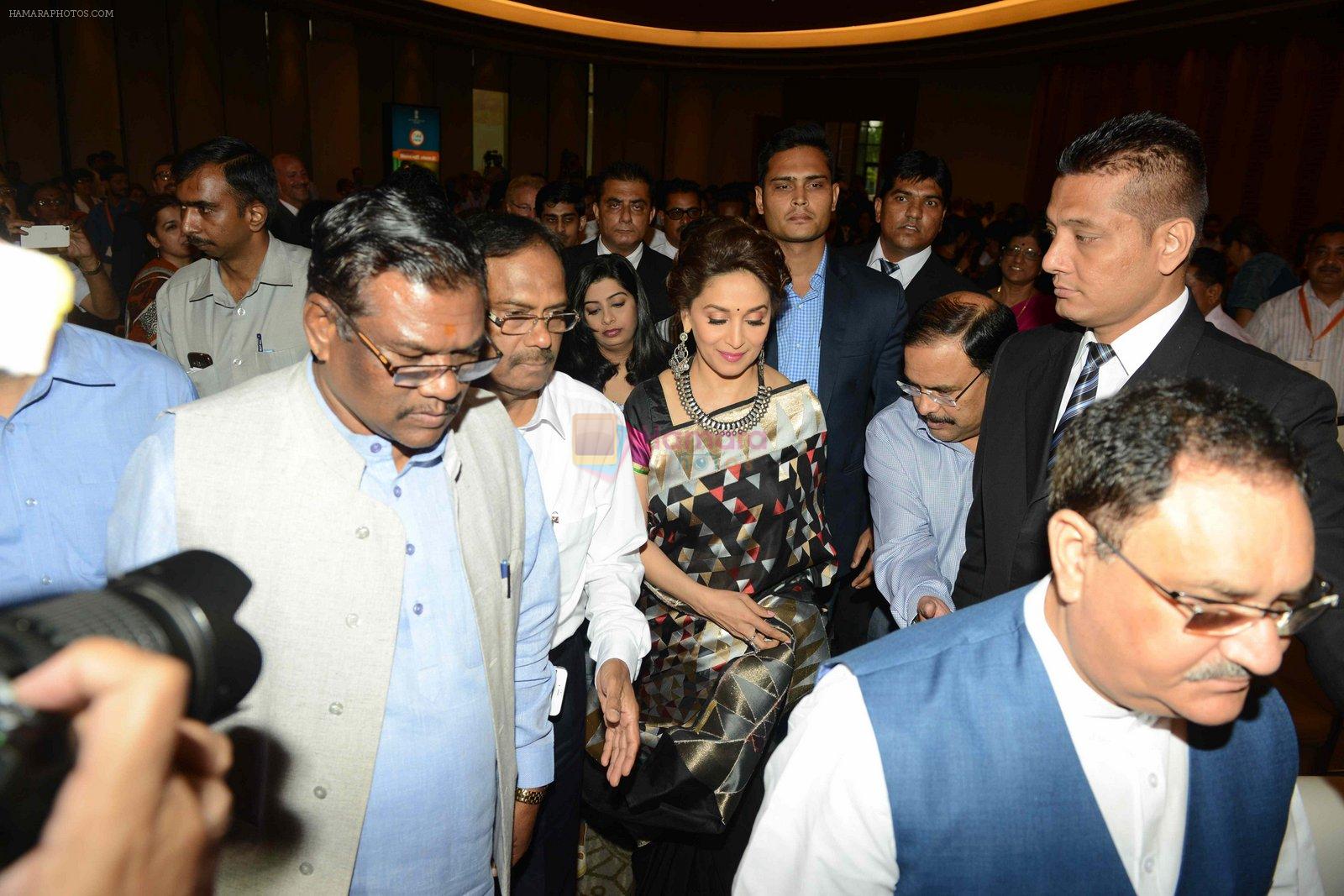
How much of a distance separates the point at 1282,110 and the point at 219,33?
41.3 feet

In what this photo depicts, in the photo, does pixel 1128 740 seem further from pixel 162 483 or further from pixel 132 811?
pixel 162 483

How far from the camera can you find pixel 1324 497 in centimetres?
146

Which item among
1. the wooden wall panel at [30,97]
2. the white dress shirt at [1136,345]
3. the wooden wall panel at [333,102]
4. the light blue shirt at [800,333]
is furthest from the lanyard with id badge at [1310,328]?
the wooden wall panel at [30,97]

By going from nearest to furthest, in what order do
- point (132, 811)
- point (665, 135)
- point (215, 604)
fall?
point (132, 811) < point (215, 604) < point (665, 135)

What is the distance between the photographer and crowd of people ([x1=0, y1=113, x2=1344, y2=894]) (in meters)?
1.10

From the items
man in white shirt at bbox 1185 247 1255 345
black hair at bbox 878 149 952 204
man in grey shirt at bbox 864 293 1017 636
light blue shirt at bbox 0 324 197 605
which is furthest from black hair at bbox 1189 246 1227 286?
light blue shirt at bbox 0 324 197 605

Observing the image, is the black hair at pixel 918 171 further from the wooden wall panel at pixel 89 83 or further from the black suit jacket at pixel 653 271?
the wooden wall panel at pixel 89 83

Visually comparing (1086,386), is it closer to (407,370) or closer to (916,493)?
(916,493)

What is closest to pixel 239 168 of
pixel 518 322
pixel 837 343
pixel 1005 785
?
pixel 518 322

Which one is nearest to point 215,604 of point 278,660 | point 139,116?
point 278,660

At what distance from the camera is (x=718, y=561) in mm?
2135

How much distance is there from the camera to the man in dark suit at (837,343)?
2.89 meters

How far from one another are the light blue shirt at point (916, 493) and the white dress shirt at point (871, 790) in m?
0.95

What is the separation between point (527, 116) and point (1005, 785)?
577 inches
